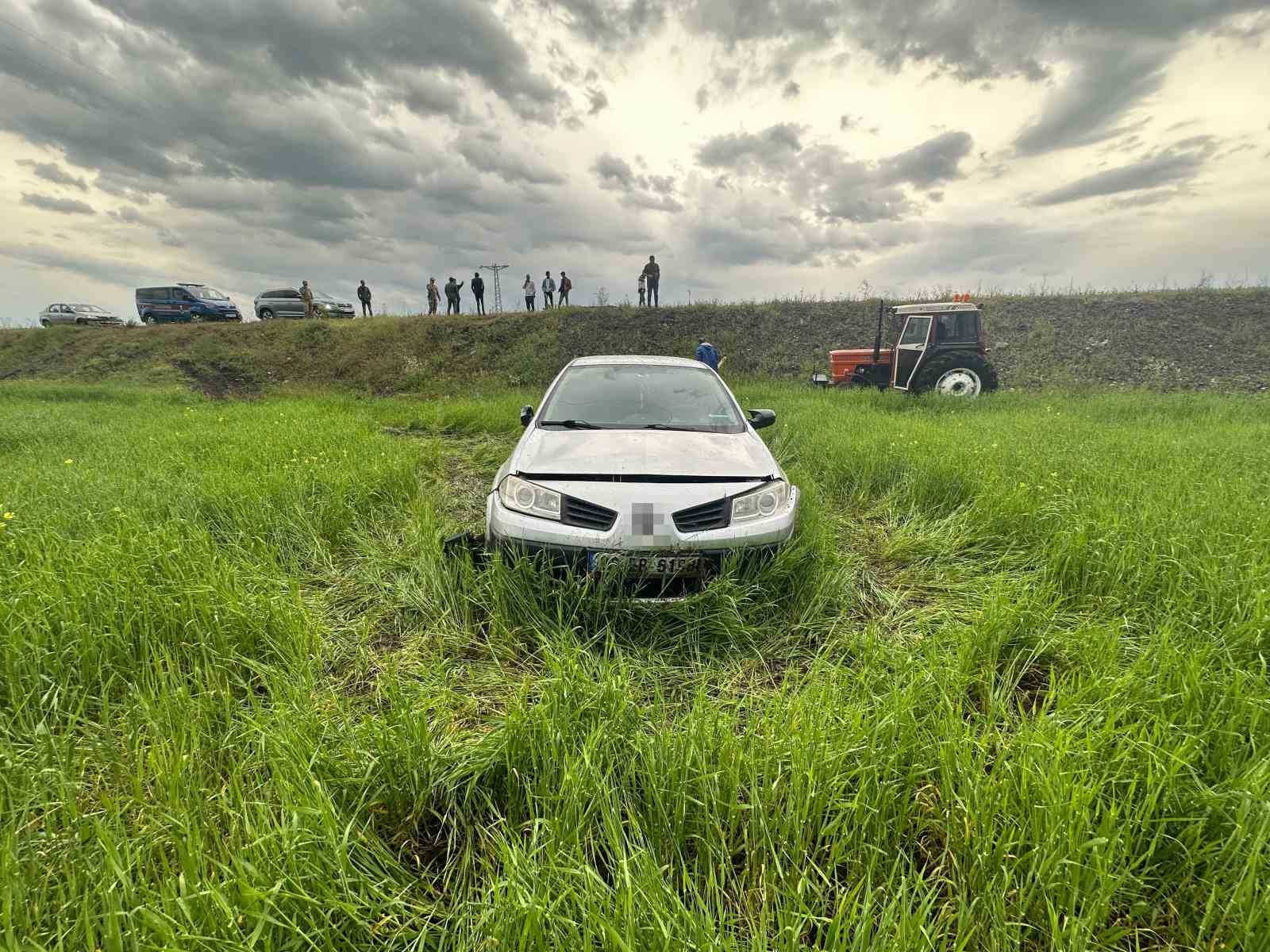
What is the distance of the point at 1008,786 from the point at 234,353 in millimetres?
23339

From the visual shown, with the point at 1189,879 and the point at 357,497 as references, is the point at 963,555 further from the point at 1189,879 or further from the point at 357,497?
the point at 357,497

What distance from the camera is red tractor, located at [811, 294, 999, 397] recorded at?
9992mm

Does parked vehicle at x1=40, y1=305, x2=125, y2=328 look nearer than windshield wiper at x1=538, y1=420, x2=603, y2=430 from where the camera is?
No

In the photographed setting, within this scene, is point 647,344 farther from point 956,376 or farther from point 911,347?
point 956,376

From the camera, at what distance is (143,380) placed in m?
16.0

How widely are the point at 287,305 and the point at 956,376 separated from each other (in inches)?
1026

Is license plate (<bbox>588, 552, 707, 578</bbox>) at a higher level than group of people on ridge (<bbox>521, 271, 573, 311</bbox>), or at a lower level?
lower

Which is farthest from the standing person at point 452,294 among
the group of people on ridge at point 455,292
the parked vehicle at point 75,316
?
the parked vehicle at point 75,316

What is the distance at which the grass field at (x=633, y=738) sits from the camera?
3.86ft

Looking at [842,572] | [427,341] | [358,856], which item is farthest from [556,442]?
[427,341]

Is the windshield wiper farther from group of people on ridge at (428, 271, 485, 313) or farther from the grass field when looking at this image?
group of people on ridge at (428, 271, 485, 313)

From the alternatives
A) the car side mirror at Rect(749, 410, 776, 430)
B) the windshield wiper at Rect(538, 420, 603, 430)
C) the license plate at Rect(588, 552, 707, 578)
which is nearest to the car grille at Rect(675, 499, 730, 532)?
the license plate at Rect(588, 552, 707, 578)

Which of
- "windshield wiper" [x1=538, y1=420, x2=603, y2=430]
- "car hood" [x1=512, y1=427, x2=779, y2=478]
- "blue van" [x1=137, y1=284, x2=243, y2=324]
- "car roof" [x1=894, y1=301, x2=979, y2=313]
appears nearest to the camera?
A: "car hood" [x1=512, y1=427, x2=779, y2=478]

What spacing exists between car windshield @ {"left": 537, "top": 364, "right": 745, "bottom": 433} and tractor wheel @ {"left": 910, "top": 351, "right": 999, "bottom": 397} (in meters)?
7.85
